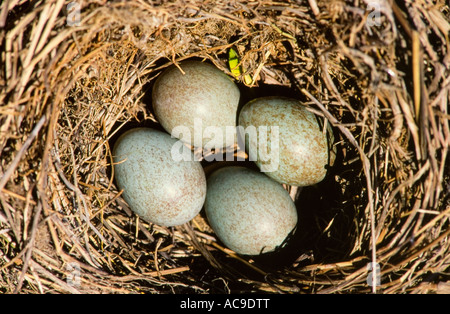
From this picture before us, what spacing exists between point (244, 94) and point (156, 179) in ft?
2.21

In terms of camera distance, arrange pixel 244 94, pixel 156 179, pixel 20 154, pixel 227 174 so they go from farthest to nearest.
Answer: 1. pixel 244 94
2. pixel 227 174
3. pixel 156 179
4. pixel 20 154

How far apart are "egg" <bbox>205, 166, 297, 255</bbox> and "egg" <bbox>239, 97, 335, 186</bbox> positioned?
11 cm

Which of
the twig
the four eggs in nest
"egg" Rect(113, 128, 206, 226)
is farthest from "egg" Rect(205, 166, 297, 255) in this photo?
the twig

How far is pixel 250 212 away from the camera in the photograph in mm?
1607

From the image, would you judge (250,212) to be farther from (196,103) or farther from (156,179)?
(196,103)

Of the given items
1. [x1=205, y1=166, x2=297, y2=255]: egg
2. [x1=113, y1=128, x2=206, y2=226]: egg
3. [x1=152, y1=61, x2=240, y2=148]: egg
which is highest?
[x1=152, y1=61, x2=240, y2=148]: egg

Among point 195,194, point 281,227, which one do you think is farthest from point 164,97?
point 281,227

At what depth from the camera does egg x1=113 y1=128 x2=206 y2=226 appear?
157cm

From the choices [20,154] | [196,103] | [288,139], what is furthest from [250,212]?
[20,154]

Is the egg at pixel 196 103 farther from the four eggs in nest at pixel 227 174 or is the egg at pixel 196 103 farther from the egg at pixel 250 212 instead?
the egg at pixel 250 212

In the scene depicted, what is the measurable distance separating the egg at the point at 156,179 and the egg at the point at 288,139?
346 millimetres

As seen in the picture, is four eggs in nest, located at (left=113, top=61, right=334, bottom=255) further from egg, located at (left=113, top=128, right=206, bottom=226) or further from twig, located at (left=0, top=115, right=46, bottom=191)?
twig, located at (left=0, top=115, right=46, bottom=191)

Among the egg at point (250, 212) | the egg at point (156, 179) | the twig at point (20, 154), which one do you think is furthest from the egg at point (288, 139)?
the twig at point (20, 154)

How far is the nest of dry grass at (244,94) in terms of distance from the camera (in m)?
1.26
